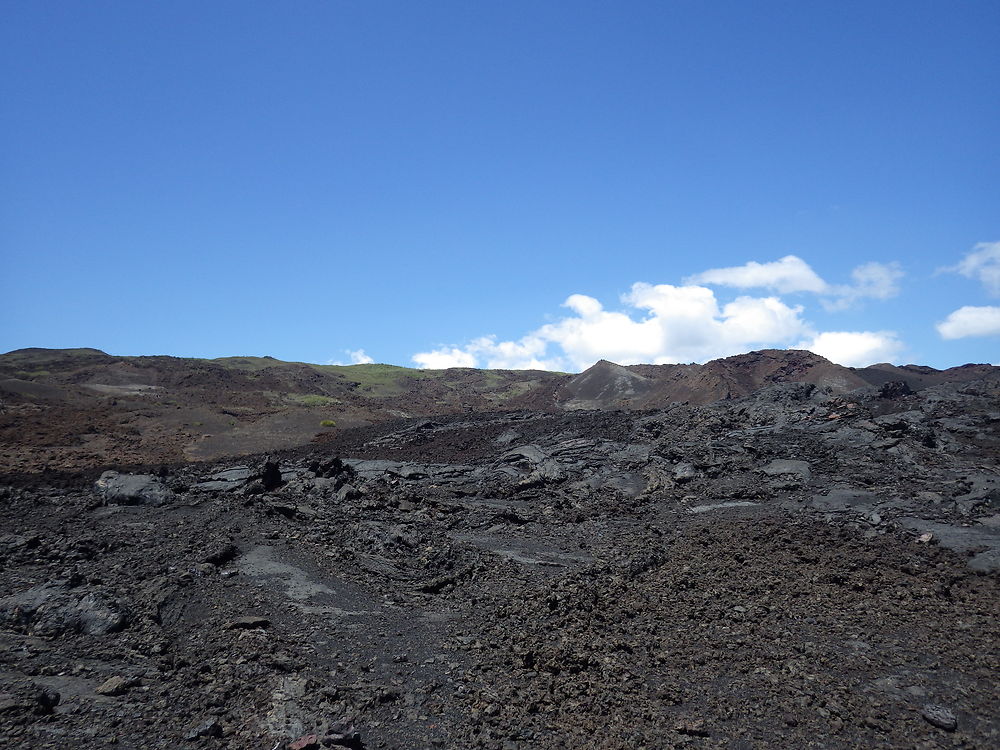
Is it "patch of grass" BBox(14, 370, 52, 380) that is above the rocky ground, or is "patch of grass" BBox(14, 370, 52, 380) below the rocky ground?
above

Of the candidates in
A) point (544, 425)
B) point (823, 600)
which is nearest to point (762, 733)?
point (823, 600)

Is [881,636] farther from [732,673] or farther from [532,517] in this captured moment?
[532,517]

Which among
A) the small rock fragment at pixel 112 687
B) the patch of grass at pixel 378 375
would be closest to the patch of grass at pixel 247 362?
the patch of grass at pixel 378 375

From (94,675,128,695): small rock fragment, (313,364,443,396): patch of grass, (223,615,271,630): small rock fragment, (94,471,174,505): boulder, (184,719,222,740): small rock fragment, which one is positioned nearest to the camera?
Answer: (184,719,222,740): small rock fragment

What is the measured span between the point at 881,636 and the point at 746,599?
207 centimetres

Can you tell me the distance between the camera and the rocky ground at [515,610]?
690 centimetres

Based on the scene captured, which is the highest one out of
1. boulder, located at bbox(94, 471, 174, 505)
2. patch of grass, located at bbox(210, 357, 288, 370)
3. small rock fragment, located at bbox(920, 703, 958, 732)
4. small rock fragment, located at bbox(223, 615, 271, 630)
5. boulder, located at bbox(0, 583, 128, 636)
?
patch of grass, located at bbox(210, 357, 288, 370)

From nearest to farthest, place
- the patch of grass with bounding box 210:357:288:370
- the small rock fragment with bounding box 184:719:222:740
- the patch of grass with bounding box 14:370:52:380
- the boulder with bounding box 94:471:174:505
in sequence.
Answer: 1. the small rock fragment with bounding box 184:719:222:740
2. the boulder with bounding box 94:471:174:505
3. the patch of grass with bounding box 14:370:52:380
4. the patch of grass with bounding box 210:357:288:370

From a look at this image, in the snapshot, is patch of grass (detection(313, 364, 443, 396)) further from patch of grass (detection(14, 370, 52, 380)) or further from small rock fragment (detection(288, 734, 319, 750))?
small rock fragment (detection(288, 734, 319, 750))

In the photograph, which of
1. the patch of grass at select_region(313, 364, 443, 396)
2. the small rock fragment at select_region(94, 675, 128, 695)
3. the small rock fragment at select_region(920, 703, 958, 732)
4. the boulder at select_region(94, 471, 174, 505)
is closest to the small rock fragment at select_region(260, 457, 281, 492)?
the boulder at select_region(94, 471, 174, 505)

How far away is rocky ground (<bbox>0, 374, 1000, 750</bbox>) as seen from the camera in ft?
22.6

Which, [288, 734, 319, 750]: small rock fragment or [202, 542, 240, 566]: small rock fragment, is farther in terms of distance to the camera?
[202, 542, 240, 566]: small rock fragment

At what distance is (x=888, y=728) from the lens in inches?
272

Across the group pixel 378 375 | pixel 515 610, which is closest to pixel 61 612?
pixel 515 610
